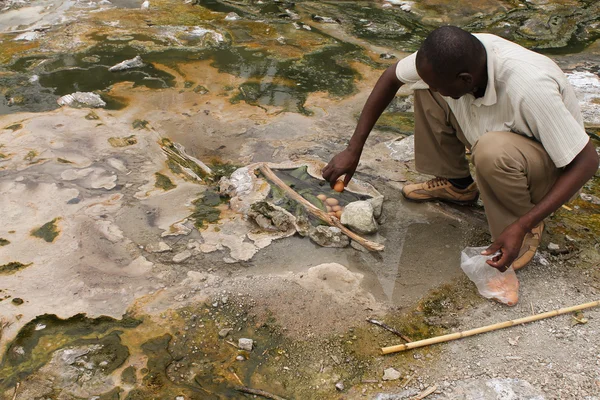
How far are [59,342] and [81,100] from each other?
7.93ft

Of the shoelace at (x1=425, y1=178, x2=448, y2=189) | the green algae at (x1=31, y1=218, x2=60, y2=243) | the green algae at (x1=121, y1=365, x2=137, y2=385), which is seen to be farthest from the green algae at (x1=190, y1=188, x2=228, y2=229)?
the shoelace at (x1=425, y1=178, x2=448, y2=189)

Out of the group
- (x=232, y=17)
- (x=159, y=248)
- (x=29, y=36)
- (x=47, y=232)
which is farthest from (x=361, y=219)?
(x=29, y=36)

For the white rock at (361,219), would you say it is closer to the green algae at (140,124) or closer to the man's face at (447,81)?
→ the man's face at (447,81)

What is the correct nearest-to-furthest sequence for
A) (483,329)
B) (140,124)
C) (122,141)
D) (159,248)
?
(483,329) → (159,248) → (122,141) → (140,124)

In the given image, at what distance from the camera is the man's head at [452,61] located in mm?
2121

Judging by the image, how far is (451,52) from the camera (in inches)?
83.3

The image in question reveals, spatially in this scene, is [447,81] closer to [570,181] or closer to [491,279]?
[570,181]

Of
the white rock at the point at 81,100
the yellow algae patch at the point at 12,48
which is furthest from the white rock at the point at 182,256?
the yellow algae patch at the point at 12,48

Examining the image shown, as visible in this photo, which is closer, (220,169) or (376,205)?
(376,205)

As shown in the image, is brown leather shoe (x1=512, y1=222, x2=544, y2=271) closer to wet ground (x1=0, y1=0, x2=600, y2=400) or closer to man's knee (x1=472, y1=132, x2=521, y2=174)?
wet ground (x1=0, y1=0, x2=600, y2=400)

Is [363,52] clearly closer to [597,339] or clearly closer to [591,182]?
[591,182]

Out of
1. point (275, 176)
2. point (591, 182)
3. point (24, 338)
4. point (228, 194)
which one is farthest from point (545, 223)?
point (24, 338)

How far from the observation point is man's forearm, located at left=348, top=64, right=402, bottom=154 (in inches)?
106

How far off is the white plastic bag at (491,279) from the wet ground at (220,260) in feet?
0.17
